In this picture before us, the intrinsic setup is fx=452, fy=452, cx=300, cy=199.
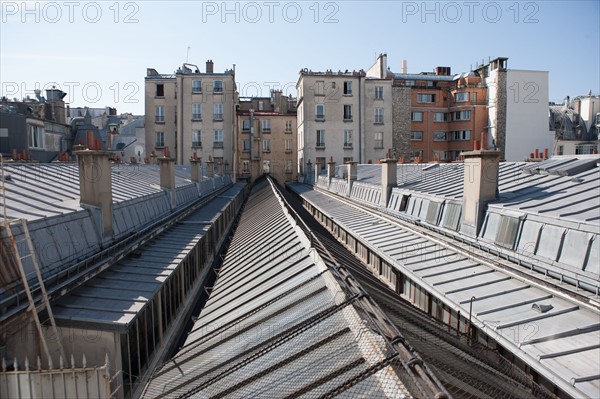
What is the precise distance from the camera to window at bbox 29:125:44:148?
113 feet

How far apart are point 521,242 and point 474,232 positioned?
209 centimetres

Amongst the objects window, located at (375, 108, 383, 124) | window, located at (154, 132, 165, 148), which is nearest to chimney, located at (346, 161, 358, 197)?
window, located at (375, 108, 383, 124)

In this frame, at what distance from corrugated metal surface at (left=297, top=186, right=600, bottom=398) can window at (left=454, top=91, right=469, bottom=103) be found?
158 feet

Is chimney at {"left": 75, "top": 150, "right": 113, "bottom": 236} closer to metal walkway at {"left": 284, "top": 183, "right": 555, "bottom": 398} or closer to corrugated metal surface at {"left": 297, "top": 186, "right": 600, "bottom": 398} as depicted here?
metal walkway at {"left": 284, "top": 183, "right": 555, "bottom": 398}

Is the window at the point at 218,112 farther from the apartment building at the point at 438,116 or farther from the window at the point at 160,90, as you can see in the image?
the apartment building at the point at 438,116

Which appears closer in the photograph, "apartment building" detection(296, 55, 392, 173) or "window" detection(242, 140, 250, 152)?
"apartment building" detection(296, 55, 392, 173)

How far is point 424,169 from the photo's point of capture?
78.7ft

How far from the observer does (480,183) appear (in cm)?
1351

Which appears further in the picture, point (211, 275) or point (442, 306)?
point (211, 275)

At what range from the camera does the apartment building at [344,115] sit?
51.5 meters

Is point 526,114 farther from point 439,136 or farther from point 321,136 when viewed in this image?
point 321,136

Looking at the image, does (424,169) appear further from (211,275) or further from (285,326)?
(285,326)

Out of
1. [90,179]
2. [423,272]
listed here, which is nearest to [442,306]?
[423,272]

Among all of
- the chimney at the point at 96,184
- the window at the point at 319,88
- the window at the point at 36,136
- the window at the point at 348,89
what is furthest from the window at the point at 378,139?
the chimney at the point at 96,184
